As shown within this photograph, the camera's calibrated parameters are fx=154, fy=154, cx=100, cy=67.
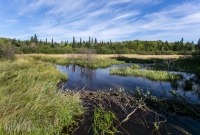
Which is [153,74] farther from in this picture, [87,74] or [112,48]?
[112,48]

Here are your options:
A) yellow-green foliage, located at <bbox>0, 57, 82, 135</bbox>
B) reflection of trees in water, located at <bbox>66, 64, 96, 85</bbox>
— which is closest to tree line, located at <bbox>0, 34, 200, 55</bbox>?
reflection of trees in water, located at <bbox>66, 64, 96, 85</bbox>

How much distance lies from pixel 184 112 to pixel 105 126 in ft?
13.1

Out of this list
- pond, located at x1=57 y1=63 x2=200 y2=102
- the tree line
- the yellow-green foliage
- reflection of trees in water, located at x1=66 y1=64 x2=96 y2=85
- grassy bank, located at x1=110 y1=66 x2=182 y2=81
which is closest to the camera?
the yellow-green foliage

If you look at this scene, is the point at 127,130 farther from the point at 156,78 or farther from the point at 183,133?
the point at 156,78

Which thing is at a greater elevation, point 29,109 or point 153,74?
point 29,109

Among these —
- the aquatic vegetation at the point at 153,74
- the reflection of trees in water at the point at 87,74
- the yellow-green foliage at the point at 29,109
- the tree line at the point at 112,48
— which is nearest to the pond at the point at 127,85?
the reflection of trees in water at the point at 87,74

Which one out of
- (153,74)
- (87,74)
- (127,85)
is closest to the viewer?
(127,85)

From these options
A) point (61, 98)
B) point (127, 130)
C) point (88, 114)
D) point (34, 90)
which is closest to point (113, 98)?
point (88, 114)

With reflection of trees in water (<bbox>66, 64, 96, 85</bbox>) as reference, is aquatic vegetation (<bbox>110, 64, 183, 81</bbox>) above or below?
above

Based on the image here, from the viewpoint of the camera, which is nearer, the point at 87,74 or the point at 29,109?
the point at 29,109

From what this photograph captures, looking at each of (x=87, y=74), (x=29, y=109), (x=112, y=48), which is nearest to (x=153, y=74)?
(x=87, y=74)

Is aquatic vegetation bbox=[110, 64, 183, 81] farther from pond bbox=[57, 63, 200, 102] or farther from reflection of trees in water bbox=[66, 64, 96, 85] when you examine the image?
reflection of trees in water bbox=[66, 64, 96, 85]

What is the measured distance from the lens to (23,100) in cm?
492

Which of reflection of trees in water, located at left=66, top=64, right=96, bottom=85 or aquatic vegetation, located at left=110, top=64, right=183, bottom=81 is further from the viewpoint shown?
aquatic vegetation, located at left=110, top=64, right=183, bottom=81
